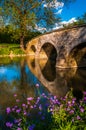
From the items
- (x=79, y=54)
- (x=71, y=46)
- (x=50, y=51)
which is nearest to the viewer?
(x=71, y=46)

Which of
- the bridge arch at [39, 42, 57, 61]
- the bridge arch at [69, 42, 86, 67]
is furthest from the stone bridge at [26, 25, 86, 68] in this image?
the bridge arch at [39, 42, 57, 61]

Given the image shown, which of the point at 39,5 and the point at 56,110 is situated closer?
the point at 56,110

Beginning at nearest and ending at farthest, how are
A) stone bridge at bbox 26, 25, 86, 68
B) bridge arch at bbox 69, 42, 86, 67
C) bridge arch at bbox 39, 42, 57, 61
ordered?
stone bridge at bbox 26, 25, 86, 68, bridge arch at bbox 69, 42, 86, 67, bridge arch at bbox 39, 42, 57, 61

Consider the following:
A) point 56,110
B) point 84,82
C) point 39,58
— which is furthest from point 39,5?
point 56,110

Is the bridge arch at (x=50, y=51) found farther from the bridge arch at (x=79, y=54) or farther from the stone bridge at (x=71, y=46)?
the bridge arch at (x=79, y=54)

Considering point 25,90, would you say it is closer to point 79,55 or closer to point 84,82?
point 84,82

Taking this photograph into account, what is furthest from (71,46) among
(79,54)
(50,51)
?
(50,51)

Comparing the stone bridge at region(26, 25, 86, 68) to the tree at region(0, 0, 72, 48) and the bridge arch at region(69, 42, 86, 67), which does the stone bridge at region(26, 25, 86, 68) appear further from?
the tree at region(0, 0, 72, 48)

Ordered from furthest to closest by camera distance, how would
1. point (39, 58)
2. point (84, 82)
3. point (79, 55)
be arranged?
point (39, 58) < point (79, 55) < point (84, 82)

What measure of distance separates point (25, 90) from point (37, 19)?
35.4 meters

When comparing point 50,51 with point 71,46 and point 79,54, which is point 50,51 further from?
point 71,46

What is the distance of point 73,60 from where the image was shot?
26.3m

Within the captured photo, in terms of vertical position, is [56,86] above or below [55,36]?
below

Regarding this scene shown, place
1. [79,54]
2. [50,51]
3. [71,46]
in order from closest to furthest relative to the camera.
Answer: [71,46] < [79,54] < [50,51]
